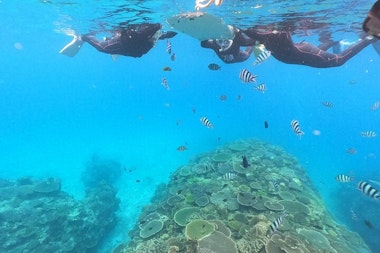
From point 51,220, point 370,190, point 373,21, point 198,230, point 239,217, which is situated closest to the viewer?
point 373,21

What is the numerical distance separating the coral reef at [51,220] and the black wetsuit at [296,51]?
13.4 m

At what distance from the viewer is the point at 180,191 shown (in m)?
11.7

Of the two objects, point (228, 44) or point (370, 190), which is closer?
point (370, 190)

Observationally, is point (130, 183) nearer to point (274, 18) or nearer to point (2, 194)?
point (2, 194)

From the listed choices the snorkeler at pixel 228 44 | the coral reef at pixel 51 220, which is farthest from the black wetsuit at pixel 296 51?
the coral reef at pixel 51 220

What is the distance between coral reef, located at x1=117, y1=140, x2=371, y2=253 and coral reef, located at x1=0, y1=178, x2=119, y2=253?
5.04 m

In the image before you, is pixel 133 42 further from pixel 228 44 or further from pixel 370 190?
pixel 370 190

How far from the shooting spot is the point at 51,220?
1375cm

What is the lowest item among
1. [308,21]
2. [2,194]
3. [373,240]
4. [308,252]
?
[373,240]

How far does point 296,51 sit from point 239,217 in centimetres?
719

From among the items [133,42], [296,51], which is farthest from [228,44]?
[133,42]

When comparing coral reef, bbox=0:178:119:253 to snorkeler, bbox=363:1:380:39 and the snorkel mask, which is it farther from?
snorkeler, bbox=363:1:380:39

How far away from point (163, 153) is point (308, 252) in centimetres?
3052

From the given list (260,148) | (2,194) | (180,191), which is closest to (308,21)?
(260,148)
